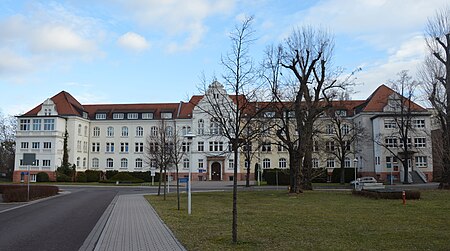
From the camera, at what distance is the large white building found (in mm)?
63312

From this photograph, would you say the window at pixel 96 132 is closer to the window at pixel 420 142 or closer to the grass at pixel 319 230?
the window at pixel 420 142

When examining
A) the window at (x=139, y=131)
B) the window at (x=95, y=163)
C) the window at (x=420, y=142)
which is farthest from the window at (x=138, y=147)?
the window at (x=420, y=142)

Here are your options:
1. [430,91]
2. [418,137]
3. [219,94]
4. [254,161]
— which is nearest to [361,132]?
[418,137]

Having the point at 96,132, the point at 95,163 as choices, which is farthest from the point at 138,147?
the point at 96,132

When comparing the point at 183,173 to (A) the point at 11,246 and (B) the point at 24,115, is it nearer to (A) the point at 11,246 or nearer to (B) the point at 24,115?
(B) the point at 24,115

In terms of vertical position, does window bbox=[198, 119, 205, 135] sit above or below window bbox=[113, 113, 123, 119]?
Answer: below

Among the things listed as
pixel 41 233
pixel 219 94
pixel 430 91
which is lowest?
pixel 41 233

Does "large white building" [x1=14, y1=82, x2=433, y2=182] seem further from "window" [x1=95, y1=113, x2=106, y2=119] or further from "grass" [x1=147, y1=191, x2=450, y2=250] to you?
"grass" [x1=147, y1=191, x2=450, y2=250]

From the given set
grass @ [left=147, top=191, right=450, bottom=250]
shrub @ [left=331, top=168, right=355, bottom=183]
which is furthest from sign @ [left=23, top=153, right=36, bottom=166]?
shrub @ [left=331, top=168, right=355, bottom=183]

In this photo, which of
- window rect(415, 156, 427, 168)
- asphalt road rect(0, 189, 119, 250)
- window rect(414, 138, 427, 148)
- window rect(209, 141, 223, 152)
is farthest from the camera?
window rect(209, 141, 223, 152)

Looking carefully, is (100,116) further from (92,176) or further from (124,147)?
(92,176)

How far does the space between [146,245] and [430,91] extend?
1199 inches

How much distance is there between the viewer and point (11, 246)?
37.0ft

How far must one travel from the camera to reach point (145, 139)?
76188mm
